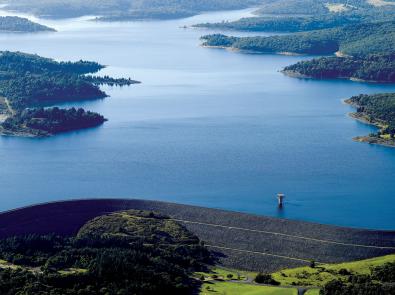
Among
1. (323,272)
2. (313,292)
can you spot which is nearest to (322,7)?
(323,272)

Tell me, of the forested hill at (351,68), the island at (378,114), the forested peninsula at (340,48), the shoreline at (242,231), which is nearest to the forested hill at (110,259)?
the shoreline at (242,231)

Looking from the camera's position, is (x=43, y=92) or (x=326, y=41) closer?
(x=43, y=92)

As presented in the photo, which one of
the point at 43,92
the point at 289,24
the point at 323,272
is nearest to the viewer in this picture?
the point at 323,272

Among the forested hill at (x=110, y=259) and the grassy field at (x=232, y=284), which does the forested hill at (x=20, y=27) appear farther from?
the grassy field at (x=232, y=284)

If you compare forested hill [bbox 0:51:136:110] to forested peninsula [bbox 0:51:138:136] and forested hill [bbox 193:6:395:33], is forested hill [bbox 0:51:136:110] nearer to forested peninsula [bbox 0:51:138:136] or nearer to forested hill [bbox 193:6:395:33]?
forested peninsula [bbox 0:51:138:136]

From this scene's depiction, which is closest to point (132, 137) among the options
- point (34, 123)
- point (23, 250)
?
point (34, 123)

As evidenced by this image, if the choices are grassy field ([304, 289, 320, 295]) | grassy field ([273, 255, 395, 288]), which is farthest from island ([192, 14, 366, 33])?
grassy field ([304, 289, 320, 295])

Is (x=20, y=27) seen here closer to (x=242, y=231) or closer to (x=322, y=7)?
(x=322, y=7)
